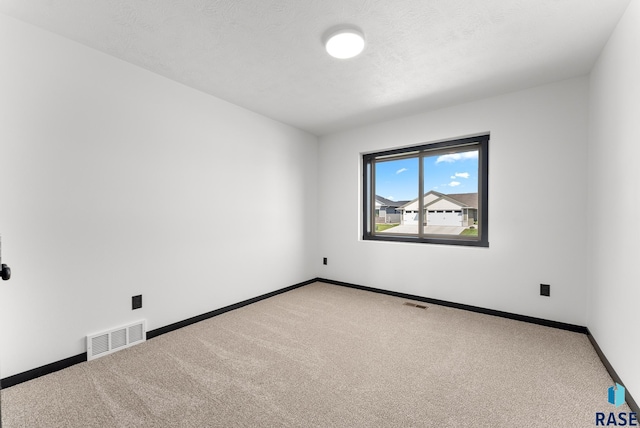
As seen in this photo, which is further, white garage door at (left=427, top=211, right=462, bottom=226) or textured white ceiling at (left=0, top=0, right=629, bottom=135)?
white garage door at (left=427, top=211, right=462, bottom=226)

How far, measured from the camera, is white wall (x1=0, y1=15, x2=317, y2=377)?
1879 millimetres

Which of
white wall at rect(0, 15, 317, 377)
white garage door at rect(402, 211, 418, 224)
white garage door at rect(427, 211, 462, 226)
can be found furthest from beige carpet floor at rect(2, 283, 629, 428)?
white garage door at rect(402, 211, 418, 224)

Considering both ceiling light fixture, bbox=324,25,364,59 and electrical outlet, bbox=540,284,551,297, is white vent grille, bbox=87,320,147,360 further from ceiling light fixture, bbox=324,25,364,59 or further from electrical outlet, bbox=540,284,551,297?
electrical outlet, bbox=540,284,551,297

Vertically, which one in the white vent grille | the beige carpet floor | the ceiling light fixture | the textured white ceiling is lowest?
the beige carpet floor

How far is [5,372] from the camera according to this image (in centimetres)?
178

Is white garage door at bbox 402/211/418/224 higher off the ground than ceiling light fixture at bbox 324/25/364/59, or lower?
lower

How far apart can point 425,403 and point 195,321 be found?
89.3 inches

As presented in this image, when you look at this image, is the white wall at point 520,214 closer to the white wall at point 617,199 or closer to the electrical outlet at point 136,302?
the white wall at point 617,199

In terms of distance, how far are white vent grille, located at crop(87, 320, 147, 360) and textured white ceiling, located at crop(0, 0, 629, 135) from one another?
227 centimetres

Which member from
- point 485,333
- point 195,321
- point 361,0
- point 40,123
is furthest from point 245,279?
point 361,0

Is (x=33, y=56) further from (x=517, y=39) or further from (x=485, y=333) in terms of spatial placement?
(x=485, y=333)

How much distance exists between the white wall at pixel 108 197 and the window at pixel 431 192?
1.81 m

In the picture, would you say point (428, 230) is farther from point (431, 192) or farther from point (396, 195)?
point (396, 195)

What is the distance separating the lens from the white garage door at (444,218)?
3.55 meters
